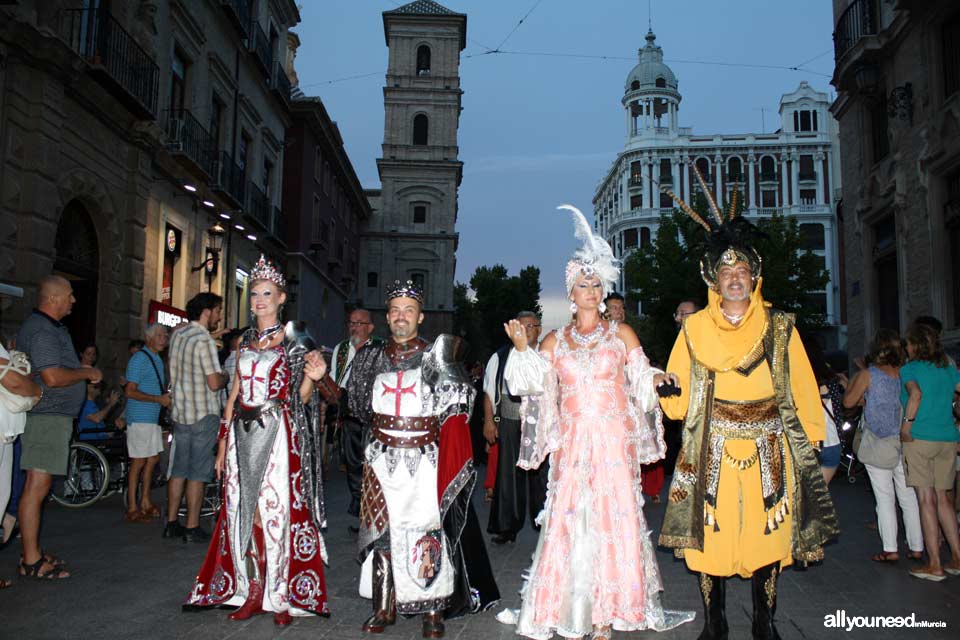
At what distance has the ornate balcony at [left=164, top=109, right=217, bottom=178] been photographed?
15555mm

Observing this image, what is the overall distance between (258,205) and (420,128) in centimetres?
3024

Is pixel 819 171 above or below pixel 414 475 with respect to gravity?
above

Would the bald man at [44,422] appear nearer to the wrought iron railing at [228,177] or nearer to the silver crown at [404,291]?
the silver crown at [404,291]

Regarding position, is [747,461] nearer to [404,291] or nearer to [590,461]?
[590,461]

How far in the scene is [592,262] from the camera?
4656 millimetres

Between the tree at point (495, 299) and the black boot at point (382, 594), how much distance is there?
57132mm

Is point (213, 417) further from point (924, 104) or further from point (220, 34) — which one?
point (220, 34)

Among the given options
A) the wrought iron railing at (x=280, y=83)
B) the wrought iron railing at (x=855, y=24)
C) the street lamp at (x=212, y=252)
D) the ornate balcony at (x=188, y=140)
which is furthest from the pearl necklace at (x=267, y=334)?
the wrought iron railing at (x=280, y=83)

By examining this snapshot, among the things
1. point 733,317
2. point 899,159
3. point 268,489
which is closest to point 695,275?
point 899,159

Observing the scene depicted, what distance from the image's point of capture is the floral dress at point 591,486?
415cm

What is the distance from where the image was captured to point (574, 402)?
4.46 meters

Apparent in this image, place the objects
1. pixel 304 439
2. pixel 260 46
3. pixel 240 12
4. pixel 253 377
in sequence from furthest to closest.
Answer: pixel 260 46 → pixel 240 12 → pixel 304 439 → pixel 253 377

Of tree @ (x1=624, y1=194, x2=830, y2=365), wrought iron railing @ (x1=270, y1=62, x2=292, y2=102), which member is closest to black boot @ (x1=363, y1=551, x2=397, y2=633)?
wrought iron railing @ (x1=270, y1=62, x2=292, y2=102)

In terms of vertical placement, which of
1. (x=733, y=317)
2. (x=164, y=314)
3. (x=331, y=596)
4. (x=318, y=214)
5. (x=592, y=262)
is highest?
(x=318, y=214)
